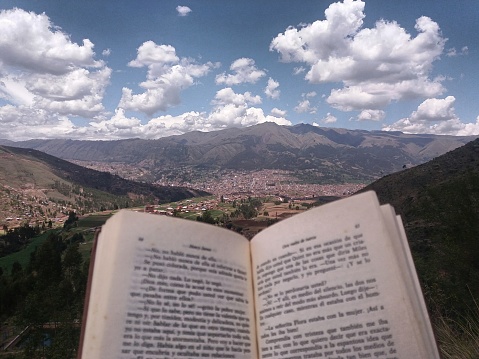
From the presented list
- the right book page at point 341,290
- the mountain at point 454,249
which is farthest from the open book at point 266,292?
the mountain at point 454,249

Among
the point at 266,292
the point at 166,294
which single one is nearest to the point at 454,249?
the point at 266,292

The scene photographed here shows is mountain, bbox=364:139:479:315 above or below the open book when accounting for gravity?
above

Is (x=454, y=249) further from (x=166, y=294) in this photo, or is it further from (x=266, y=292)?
(x=166, y=294)

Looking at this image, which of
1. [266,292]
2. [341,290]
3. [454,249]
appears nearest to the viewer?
[341,290]

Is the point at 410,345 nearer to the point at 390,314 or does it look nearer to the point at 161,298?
the point at 390,314

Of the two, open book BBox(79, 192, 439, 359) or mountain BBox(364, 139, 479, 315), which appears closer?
open book BBox(79, 192, 439, 359)

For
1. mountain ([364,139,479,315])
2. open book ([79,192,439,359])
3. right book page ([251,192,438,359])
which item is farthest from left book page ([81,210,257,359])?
mountain ([364,139,479,315])

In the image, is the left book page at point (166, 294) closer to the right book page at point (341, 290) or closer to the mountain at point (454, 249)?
the right book page at point (341, 290)

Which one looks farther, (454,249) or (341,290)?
(454,249)

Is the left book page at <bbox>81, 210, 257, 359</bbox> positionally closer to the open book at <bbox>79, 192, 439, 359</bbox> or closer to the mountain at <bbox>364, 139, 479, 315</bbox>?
the open book at <bbox>79, 192, 439, 359</bbox>
